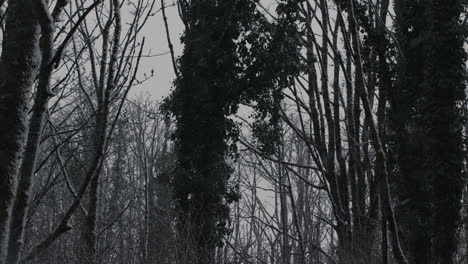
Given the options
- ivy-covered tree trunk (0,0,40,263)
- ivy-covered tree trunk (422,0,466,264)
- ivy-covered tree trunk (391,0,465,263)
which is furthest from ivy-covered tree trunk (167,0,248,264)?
ivy-covered tree trunk (0,0,40,263)

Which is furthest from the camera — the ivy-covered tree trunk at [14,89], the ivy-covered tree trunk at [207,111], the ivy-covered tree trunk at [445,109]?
the ivy-covered tree trunk at [207,111]

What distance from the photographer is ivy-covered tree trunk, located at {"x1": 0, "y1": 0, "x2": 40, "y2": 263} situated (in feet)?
4.57

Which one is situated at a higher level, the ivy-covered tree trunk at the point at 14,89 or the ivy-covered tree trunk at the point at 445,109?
the ivy-covered tree trunk at the point at 445,109

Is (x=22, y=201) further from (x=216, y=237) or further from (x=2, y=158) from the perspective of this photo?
(x=216, y=237)

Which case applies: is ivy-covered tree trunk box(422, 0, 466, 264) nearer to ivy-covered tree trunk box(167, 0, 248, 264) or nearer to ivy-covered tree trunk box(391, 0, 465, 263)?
ivy-covered tree trunk box(391, 0, 465, 263)

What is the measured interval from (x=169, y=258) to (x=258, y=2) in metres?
9.03

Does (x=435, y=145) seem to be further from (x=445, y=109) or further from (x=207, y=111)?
(x=207, y=111)

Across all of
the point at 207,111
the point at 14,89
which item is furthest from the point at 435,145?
the point at 14,89

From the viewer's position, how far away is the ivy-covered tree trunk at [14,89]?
1392 mm

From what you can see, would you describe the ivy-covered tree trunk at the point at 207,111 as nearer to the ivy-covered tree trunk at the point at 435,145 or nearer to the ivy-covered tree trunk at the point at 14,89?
the ivy-covered tree trunk at the point at 435,145

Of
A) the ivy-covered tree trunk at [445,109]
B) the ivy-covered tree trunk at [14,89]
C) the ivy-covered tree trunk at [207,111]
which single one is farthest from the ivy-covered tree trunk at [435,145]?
the ivy-covered tree trunk at [14,89]

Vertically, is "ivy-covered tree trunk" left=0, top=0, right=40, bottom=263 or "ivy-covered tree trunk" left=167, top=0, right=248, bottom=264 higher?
"ivy-covered tree trunk" left=167, top=0, right=248, bottom=264

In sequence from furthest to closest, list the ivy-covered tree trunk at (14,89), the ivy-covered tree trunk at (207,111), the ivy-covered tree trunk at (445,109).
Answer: the ivy-covered tree trunk at (207,111) → the ivy-covered tree trunk at (445,109) → the ivy-covered tree trunk at (14,89)

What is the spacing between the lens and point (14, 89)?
1483 mm
